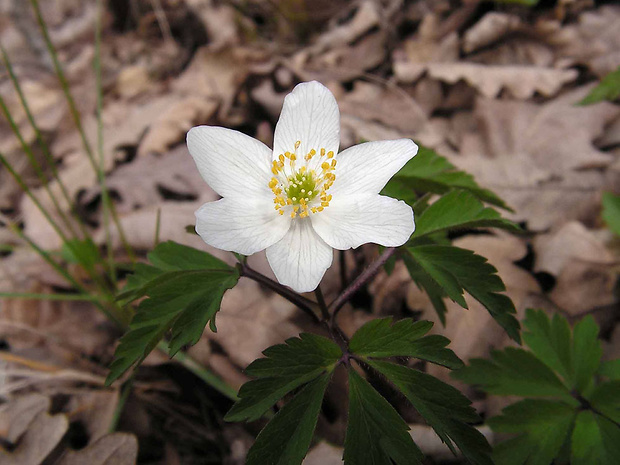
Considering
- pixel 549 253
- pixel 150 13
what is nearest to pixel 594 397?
pixel 549 253

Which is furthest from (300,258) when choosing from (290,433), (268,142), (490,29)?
(490,29)

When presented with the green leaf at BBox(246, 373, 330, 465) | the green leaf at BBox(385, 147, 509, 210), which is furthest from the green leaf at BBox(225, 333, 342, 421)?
the green leaf at BBox(385, 147, 509, 210)

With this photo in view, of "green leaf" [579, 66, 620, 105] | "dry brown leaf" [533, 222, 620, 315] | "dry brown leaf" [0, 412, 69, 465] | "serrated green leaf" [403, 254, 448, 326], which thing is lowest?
"dry brown leaf" [533, 222, 620, 315]

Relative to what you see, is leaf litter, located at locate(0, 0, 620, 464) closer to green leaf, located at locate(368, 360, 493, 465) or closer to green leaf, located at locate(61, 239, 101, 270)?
green leaf, located at locate(61, 239, 101, 270)

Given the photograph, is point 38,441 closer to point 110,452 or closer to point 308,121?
point 110,452

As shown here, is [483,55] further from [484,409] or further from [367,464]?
[367,464]
